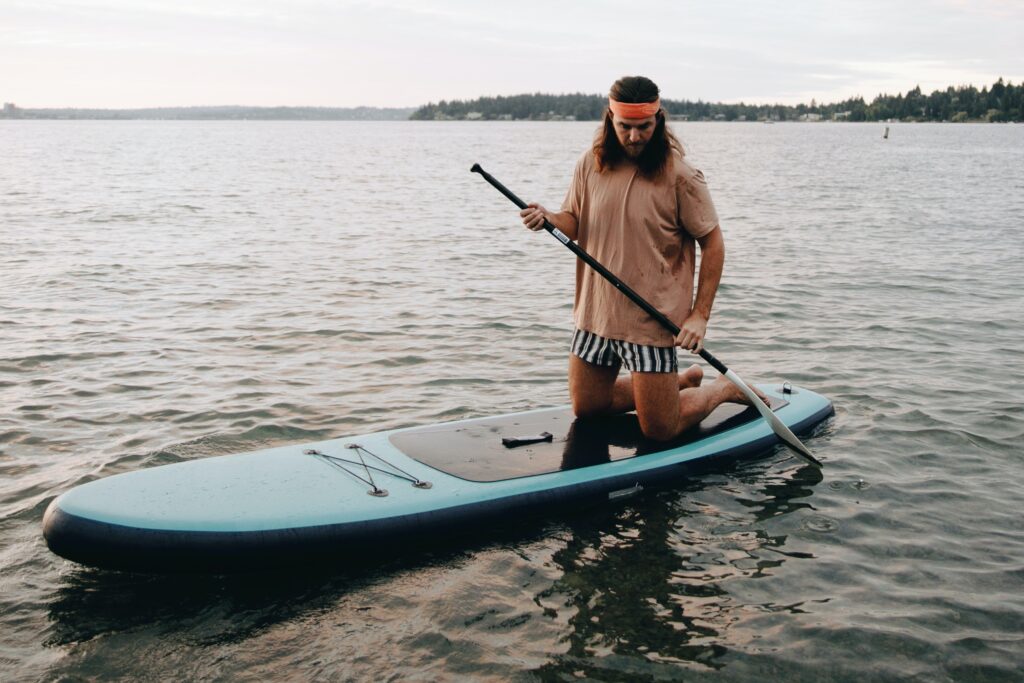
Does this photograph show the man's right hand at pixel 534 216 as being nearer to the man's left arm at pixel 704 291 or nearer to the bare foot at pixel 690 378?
the man's left arm at pixel 704 291

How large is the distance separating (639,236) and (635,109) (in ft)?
2.32

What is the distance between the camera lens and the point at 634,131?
4.85 meters

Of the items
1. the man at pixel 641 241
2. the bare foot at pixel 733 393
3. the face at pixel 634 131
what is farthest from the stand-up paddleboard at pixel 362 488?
the face at pixel 634 131

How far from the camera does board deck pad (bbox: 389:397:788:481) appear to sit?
207 inches

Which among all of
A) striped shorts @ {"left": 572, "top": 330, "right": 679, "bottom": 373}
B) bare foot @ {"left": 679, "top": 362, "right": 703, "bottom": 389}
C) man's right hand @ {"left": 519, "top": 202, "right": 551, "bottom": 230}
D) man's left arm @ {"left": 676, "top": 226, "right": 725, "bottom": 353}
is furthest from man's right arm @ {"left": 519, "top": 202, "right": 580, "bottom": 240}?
bare foot @ {"left": 679, "top": 362, "right": 703, "bottom": 389}

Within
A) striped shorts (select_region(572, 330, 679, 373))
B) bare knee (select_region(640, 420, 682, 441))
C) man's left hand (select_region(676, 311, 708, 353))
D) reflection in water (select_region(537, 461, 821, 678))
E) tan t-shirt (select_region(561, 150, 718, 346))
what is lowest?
reflection in water (select_region(537, 461, 821, 678))

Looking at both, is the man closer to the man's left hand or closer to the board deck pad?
the man's left hand

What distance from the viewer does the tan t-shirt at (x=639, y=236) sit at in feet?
16.4

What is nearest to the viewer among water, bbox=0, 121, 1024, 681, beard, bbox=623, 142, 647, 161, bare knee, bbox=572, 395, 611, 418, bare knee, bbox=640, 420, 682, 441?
water, bbox=0, 121, 1024, 681

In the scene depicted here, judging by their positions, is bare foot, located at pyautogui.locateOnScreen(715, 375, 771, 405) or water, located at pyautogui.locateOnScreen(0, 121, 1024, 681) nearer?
water, located at pyautogui.locateOnScreen(0, 121, 1024, 681)

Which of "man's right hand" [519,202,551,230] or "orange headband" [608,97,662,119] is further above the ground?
"orange headband" [608,97,662,119]

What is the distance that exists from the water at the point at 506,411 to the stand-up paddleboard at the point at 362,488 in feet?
0.67

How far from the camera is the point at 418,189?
3130cm

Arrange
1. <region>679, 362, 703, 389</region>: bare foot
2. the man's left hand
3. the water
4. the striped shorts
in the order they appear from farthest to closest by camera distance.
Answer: <region>679, 362, 703, 389</region>: bare foot → the striped shorts → the man's left hand → the water
